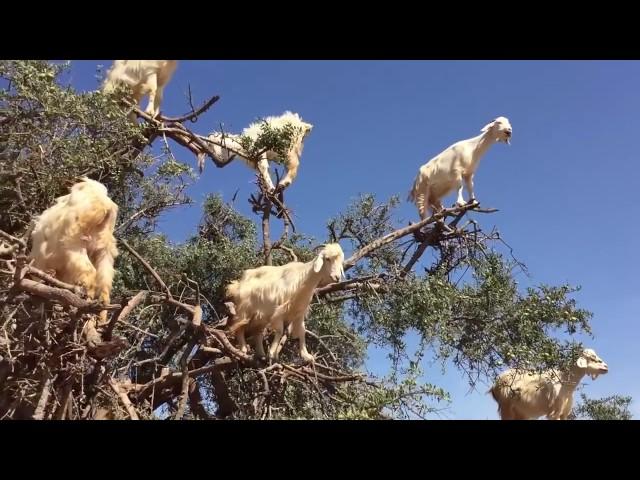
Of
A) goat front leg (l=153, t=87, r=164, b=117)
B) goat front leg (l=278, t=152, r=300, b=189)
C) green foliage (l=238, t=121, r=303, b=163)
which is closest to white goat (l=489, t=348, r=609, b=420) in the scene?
goat front leg (l=278, t=152, r=300, b=189)

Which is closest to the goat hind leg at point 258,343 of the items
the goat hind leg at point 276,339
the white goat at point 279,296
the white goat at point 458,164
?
the white goat at point 279,296

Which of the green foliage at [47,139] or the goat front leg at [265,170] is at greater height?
the goat front leg at [265,170]

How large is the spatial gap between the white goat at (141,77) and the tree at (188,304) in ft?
1.69

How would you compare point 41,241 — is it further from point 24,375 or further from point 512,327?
point 512,327

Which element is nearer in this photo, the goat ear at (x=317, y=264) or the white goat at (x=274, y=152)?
the goat ear at (x=317, y=264)

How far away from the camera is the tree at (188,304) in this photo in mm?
5102

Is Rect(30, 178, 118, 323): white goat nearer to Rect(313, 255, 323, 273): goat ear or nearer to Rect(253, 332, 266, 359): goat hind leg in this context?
Rect(253, 332, 266, 359): goat hind leg

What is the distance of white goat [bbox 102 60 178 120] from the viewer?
25.3 ft

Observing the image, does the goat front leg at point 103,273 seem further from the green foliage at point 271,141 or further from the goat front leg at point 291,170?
the goat front leg at point 291,170

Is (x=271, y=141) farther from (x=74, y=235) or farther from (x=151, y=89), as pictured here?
(x=74, y=235)

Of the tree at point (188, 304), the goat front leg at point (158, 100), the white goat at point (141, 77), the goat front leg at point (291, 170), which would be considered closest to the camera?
the tree at point (188, 304)

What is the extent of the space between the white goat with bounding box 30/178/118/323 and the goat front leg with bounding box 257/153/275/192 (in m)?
2.75
